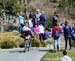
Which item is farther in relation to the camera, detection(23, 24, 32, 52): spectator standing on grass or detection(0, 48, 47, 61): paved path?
detection(23, 24, 32, 52): spectator standing on grass

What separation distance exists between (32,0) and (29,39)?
92.7 ft

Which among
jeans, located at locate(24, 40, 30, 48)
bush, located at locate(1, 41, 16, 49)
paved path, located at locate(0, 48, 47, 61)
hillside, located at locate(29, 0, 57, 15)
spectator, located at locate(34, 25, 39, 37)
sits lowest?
paved path, located at locate(0, 48, 47, 61)

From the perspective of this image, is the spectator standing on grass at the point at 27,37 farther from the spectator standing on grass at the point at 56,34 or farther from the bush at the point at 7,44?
the bush at the point at 7,44

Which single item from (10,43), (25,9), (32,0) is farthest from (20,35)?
(32,0)

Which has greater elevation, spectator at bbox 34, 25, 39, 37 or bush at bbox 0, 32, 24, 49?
spectator at bbox 34, 25, 39, 37

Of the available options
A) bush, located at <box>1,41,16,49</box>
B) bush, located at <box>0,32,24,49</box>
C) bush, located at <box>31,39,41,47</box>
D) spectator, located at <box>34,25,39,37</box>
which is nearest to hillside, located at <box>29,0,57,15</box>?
bush, located at <box>0,32,24,49</box>

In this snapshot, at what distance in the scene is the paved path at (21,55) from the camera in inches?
1013

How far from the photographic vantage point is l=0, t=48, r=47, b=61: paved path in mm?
25719

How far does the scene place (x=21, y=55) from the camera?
26594mm

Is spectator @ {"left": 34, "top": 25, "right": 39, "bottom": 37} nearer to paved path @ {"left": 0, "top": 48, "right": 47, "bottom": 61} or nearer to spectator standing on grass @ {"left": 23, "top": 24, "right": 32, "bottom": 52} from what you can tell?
paved path @ {"left": 0, "top": 48, "right": 47, "bottom": 61}

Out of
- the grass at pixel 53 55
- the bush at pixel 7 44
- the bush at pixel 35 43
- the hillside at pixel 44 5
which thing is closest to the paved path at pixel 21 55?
the grass at pixel 53 55

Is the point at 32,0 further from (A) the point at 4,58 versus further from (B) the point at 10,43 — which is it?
(A) the point at 4,58

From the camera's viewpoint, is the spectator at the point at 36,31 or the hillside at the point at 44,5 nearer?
the spectator at the point at 36,31

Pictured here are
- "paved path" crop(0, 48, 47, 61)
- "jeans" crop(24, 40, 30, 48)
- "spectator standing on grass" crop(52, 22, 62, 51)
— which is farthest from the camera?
"jeans" crop(24, 40, 30, 48)
